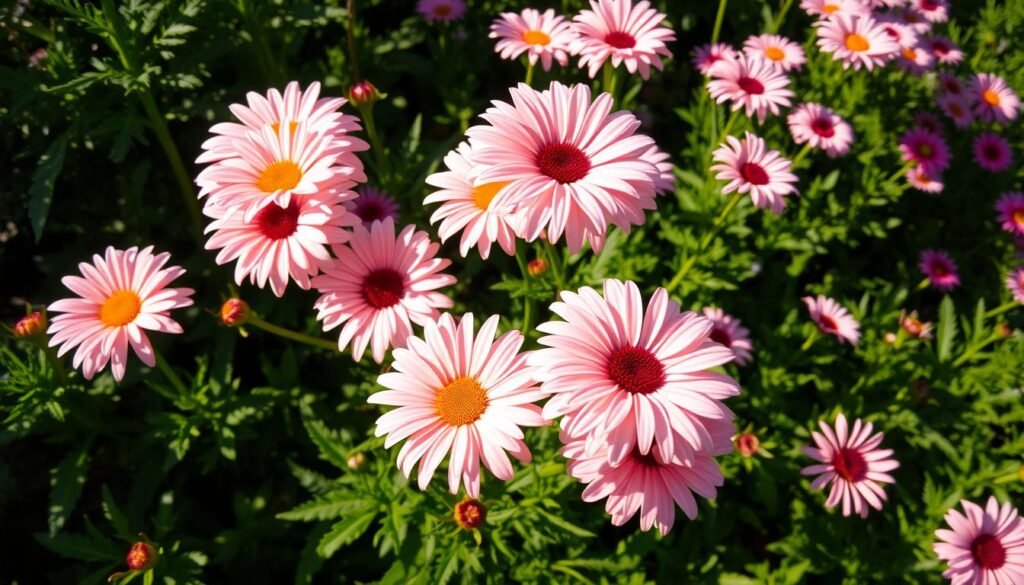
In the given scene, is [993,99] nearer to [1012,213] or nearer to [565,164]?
[1012,213]

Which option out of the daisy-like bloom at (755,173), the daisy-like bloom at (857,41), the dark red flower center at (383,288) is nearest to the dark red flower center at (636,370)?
the dark red flower center at (383,288)

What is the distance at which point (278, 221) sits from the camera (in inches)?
70.9

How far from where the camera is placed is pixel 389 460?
2.36 metres

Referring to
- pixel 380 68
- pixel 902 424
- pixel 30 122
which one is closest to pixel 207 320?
pixel 30 122

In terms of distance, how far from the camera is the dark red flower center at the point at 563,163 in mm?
1686

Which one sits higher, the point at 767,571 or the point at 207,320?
the point at 767,571

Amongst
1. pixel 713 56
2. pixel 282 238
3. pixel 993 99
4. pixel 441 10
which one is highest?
pixel 993 99

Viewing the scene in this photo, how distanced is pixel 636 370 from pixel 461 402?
437 mm

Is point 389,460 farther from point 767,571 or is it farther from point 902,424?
point 902,424

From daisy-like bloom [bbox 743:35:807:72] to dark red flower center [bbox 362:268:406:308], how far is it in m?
2.23

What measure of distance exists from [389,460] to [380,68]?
2.20 meters

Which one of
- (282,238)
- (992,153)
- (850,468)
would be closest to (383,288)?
(282,238)

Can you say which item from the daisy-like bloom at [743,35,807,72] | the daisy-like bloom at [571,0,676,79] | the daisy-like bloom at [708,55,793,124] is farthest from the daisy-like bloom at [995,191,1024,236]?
the daisy-like bloom at [571,0,676,79]

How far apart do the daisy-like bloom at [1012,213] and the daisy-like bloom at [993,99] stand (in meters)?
0.50
